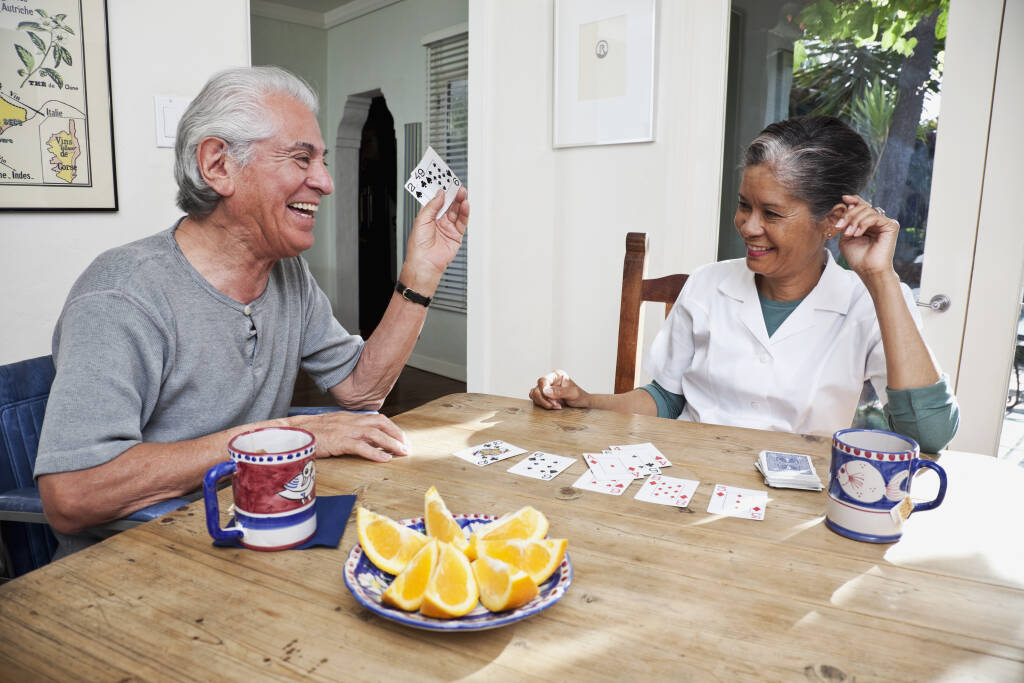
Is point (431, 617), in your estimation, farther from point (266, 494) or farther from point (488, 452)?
point (488, 452)

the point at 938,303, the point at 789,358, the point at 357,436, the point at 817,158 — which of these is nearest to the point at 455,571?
the point at 357,436

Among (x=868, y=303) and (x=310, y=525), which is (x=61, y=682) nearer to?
(x=310, y=525)

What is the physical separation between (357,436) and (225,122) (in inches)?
26.6

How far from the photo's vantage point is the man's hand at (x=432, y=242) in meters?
1.70

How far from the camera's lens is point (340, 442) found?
1.19 meters

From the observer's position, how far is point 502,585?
67cm

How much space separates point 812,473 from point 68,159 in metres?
2.05

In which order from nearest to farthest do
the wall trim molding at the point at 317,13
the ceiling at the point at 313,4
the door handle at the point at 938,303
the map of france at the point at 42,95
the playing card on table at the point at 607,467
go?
the playing card on table at the point at 607,467, the map of france at the point at 42,95, the door handle at the point at 938,303, the wall trim molding at the point at 317,13, the ceiling at the point at 313,4

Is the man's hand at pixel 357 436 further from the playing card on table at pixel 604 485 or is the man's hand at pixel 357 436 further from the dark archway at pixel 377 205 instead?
the dark archway at pixel 377 205

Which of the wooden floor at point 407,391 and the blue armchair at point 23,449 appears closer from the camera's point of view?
the blue armchair at point 23,449

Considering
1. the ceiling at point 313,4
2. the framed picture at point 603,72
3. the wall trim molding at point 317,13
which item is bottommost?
the framed picture at point 603,72

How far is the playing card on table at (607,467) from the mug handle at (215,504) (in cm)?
56

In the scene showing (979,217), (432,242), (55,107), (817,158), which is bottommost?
(432,242)

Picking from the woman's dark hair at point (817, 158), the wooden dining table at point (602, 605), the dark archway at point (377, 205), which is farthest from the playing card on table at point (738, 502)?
the dark archway at point (377, 205)
